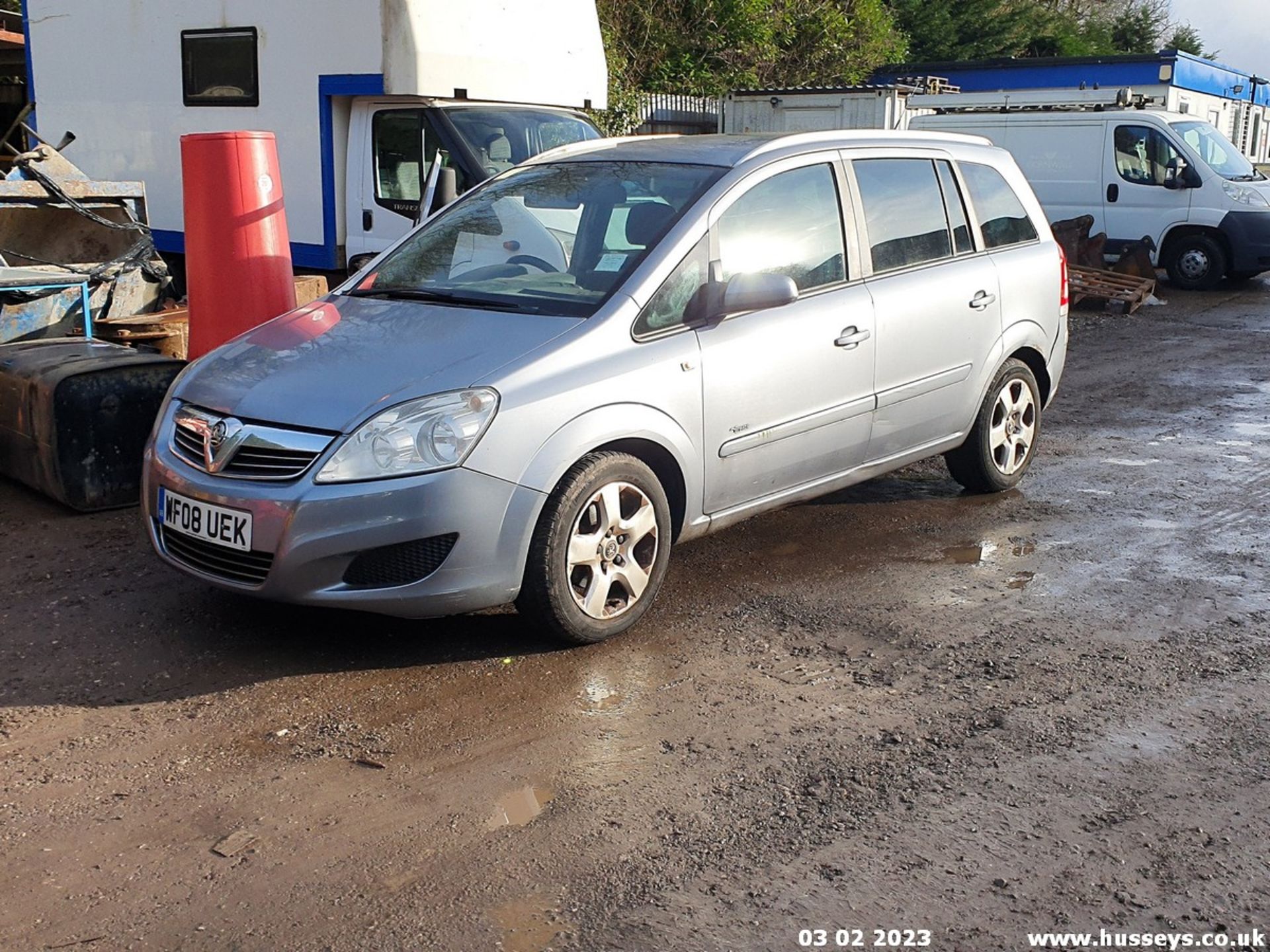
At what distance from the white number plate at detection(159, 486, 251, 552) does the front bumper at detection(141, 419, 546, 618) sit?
0.03 meters

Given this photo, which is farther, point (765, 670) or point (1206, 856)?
point (765, 670)

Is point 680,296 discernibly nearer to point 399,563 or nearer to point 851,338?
point 851,338

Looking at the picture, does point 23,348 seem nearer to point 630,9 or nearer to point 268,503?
point 268,503

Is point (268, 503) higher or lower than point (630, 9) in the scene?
lower

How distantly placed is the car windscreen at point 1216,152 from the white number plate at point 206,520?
48.0 ft

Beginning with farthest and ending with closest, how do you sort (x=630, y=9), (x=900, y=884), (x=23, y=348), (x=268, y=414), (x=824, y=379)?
(x=630, y=9), (x=23, y=348), (x=824, y=379), (x=268, y=414), (x=900, y=884)

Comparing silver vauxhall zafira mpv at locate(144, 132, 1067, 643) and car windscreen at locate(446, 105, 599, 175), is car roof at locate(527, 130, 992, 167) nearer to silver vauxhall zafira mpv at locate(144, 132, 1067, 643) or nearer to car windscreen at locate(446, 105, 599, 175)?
silver vauxhall zafira mpv at locate(144, 132, 1067, 643)

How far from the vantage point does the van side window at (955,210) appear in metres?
6.22

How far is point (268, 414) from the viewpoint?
171 inches

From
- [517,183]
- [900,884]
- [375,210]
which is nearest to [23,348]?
[517,183]

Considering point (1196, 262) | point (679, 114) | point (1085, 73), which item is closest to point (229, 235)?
point (1196, 262)

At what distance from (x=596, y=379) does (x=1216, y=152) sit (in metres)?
14.4

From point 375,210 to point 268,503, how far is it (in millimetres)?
6568

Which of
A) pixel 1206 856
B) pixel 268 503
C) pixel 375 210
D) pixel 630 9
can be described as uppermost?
pixel 630 9
